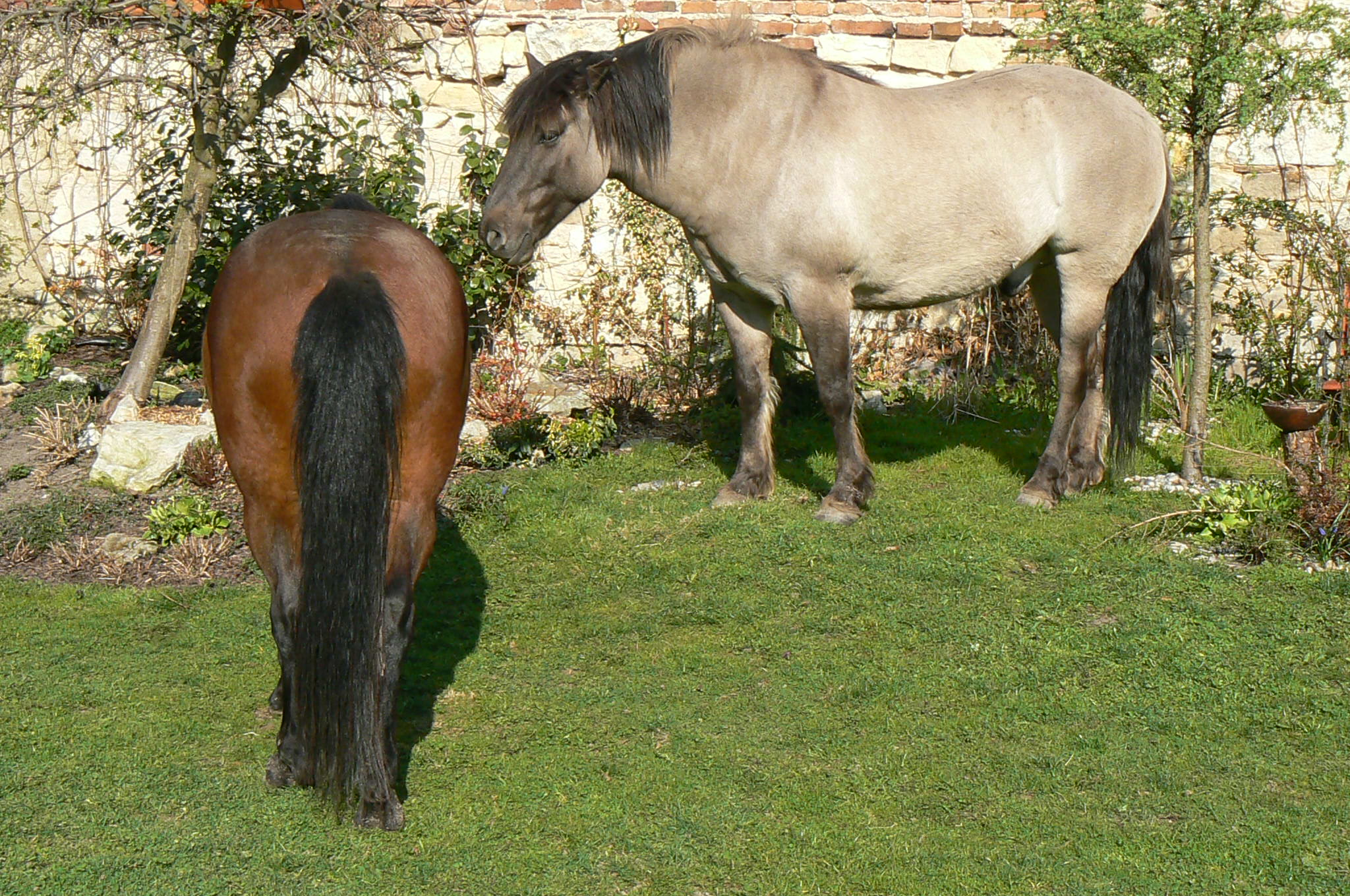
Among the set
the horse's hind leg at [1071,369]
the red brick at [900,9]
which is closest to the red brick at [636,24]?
the red brick at [900,9]

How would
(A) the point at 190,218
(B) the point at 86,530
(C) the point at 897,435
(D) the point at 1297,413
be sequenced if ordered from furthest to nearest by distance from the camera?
(C) the point at 897,435 < (A) the point at 190,218 < (B) the point at 86,530 < (D) the point at 1297,413

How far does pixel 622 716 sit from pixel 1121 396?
3.36 m

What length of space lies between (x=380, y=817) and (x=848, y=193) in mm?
3495

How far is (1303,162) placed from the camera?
7.84 meters

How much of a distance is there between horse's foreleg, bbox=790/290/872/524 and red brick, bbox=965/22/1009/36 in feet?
11.1

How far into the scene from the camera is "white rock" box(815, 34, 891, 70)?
26.4 feet

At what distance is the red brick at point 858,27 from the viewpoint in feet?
26.3

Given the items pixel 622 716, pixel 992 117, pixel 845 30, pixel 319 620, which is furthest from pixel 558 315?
pixel 319 620

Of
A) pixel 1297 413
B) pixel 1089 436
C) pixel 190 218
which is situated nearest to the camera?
pixel 1297 413

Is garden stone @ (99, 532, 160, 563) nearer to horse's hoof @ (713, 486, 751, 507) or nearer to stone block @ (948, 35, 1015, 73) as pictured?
horse's hoof @ (713, 486, 751, 507)

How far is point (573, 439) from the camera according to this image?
701 centimetres

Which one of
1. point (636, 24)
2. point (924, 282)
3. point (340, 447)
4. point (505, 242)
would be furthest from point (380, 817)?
point (636, 24)

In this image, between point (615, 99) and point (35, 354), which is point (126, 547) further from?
point (615, 99)

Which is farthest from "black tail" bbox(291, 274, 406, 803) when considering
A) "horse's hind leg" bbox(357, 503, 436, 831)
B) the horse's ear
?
the horse's ear
